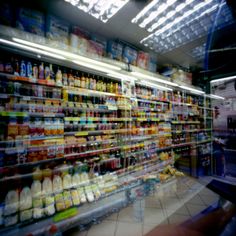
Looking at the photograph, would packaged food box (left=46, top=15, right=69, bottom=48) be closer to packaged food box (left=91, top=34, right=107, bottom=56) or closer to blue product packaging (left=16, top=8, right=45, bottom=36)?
blue product packaging (left=16, top=8, right=45, bottom=36)

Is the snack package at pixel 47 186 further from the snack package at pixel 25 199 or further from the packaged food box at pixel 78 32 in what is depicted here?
the packaged food box at pixel 78 32

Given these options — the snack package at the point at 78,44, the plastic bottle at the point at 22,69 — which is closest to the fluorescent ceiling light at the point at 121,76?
the snack package at the point at 78,44

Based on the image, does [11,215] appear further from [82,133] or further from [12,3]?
[12,3]

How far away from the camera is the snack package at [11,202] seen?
151 centimetres

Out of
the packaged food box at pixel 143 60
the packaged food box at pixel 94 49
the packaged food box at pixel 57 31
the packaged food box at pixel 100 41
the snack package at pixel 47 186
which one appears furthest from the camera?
the packaged food box at pixel 143 60

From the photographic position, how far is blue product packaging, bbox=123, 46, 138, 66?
2510 mm

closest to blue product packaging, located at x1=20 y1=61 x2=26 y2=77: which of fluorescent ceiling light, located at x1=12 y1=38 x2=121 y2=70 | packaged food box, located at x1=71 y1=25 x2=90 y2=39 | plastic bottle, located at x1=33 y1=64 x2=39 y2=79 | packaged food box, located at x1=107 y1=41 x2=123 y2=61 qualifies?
plastic bottle, located at x1=33 y1=64 x2=39 y2=79

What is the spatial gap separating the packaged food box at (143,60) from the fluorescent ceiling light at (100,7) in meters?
0.95

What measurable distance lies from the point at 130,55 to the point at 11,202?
277 centimetres

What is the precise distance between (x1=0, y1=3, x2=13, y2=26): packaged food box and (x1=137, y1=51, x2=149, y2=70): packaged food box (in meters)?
1.96

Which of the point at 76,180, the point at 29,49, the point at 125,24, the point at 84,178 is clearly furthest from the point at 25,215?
the point at 125,24

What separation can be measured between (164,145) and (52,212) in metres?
2.70

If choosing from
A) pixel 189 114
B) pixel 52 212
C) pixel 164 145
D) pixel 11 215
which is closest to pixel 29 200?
pixel 11 215

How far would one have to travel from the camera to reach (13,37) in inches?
55.7
